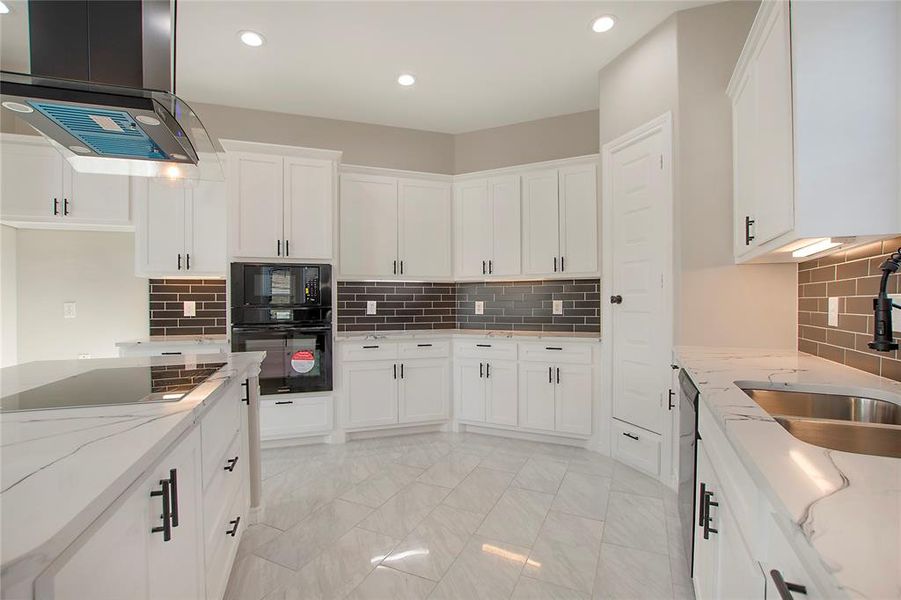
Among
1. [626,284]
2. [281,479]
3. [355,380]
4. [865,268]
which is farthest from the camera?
[355,380]

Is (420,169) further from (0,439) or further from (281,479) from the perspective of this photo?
(0,439)

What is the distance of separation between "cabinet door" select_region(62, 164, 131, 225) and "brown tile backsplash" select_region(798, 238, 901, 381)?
4.41 m

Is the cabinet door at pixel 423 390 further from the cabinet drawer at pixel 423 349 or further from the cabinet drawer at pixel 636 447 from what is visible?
the cabinet drawer at pixel 636 447

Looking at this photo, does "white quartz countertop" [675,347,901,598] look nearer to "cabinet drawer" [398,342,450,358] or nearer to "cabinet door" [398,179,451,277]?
"cabinet drawer" [398,342,450,358]

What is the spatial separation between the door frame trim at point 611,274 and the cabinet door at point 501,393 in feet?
2.31

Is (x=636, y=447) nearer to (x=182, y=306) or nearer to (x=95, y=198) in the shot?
(x=182, y=306)

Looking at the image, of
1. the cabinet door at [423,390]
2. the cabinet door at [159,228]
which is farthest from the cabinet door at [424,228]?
the cabinet door at [159,228]

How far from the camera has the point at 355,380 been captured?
11.4ft

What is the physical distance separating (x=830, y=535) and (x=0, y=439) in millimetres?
1409

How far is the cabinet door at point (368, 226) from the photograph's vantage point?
11.9 feet

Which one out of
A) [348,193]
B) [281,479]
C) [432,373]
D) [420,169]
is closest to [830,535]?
[281,479]

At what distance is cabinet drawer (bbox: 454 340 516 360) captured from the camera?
138 inches

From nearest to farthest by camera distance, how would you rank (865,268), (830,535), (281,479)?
1. (830,535)
2. (865,268)
3. (281,479)

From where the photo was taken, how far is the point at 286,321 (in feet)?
10.9
